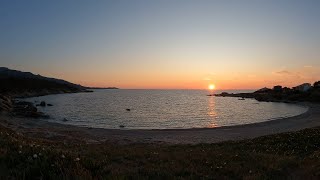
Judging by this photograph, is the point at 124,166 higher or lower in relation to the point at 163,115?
higher

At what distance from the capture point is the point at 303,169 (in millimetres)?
11539

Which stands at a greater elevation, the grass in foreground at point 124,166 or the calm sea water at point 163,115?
the grass in foreground at point 124,166

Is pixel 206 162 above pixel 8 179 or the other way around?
the other way around

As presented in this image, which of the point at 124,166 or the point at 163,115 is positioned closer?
the point at 124,166

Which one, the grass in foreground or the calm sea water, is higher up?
the grass in foreground

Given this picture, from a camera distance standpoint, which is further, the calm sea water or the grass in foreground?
the calm sea water

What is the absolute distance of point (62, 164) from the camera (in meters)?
7.72

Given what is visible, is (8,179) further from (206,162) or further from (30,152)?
(206,162)

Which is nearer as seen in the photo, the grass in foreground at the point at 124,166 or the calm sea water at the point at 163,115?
the grass in foreground at the point at 124,166

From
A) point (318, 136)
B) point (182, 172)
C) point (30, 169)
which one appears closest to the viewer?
point (30, 169)

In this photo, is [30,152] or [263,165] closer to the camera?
[30,152]

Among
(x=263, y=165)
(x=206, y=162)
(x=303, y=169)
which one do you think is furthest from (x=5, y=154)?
(x=303, y=169)

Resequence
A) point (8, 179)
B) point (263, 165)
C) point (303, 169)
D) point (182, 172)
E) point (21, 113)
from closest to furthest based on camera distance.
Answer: point (8, 179) < point (182, 172) < point (303, 169) < point (263, 165) < point (21, 113)

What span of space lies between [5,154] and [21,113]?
187 feet
